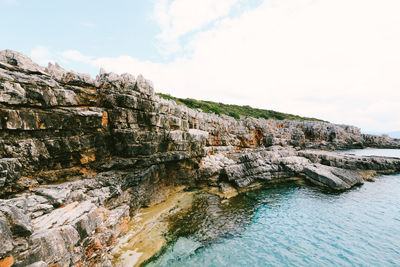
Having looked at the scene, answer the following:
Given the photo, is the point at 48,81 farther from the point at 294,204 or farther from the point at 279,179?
the point at 279,179

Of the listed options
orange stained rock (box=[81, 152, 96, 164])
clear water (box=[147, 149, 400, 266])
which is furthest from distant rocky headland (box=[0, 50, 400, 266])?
clear water (box=[147, 149, 400, 266])

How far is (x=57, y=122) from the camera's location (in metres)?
11.9

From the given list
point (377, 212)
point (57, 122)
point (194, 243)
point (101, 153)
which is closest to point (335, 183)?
point (377, 212)

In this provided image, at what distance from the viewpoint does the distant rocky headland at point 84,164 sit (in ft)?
25.5

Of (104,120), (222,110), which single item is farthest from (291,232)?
(222,110)

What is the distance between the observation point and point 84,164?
531 inches

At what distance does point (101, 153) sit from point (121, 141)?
1.85m

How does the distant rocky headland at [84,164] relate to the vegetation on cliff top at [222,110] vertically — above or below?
below

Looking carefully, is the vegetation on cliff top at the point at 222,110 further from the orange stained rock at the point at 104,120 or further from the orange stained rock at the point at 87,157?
the orange stained rock at the point at 87,157

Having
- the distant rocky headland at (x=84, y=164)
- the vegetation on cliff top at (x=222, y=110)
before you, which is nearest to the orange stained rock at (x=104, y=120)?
the distant rocky headland at (x=84, y=164)

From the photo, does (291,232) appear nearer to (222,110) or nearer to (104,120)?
(104,120)

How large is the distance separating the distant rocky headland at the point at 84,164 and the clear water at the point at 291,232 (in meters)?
3.90

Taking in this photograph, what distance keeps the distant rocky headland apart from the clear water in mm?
3901

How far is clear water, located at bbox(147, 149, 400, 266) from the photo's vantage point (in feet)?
37.9
